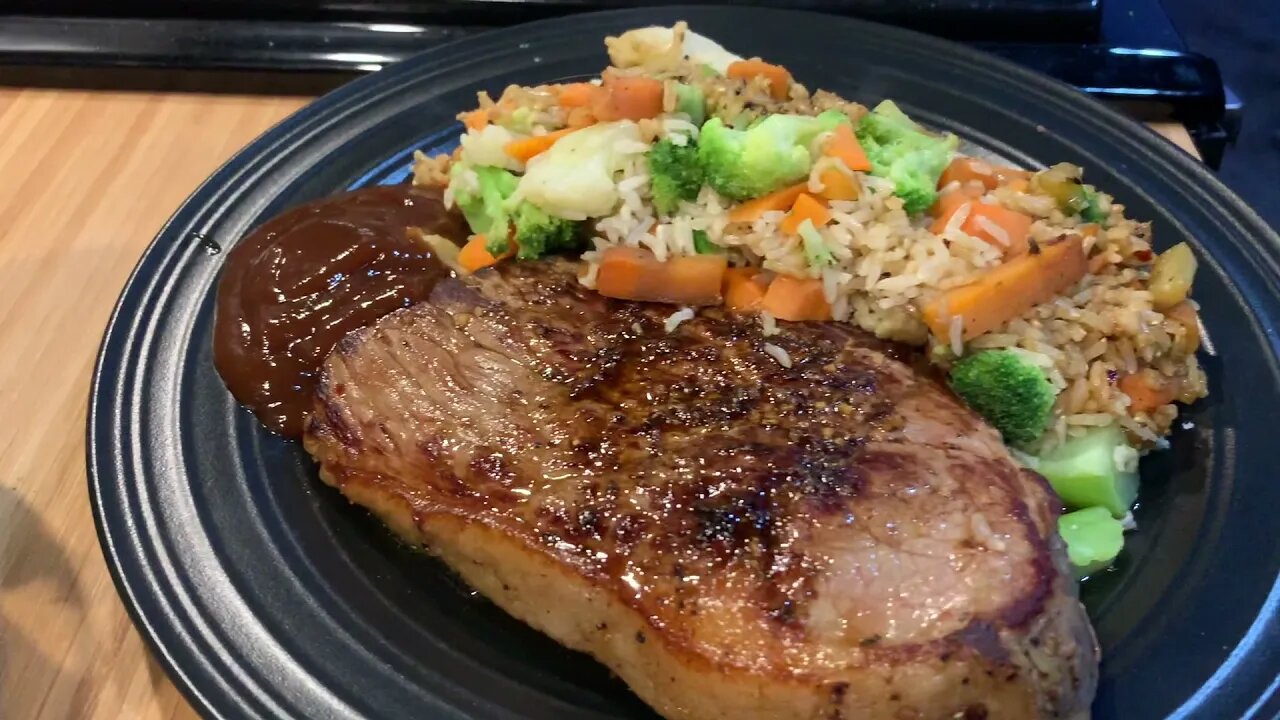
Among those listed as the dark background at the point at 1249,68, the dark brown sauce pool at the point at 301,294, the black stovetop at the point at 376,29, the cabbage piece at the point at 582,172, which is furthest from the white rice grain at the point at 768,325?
the dark background at the point at 1249,68

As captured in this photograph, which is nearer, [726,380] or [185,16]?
[726,380]

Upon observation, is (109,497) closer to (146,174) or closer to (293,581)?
(293,581)

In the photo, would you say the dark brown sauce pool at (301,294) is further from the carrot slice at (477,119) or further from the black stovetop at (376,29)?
the black stovetop at (376,29)

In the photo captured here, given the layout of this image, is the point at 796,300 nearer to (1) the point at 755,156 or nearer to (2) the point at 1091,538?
(1) the point at 755,156

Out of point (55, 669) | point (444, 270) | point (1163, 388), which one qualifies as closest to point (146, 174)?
point (444, 270)

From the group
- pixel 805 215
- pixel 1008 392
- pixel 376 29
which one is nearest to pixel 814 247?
pixel 805 215
